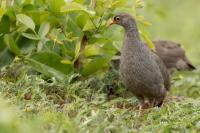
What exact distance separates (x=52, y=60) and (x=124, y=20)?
98cm

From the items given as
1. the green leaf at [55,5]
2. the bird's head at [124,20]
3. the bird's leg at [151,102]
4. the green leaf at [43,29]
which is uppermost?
the green leaf at [55,5]

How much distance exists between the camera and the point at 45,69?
8.03 meters

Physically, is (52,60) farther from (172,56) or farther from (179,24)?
(179,24)

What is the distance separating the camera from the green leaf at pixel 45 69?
316 inches

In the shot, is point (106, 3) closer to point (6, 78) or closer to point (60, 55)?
point (60, 55)

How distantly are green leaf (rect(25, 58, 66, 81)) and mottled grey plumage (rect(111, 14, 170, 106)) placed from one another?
0.76 meters

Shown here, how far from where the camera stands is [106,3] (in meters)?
8.04

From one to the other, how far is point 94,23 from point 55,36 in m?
0.49

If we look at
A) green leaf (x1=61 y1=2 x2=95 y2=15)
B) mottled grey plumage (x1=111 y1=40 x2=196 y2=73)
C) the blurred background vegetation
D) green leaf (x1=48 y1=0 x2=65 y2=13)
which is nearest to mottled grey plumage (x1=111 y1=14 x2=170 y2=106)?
green leaf (x1=61 y1=2 x2=95 y2=15)

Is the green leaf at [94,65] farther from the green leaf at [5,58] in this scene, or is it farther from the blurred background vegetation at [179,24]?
the blurred background vegetation at [179,24]

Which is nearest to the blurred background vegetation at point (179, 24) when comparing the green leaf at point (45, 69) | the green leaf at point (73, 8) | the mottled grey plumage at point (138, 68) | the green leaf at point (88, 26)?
the mottled grey plumage at point (138, 68)

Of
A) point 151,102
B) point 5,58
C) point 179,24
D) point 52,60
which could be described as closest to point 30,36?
point 52,60

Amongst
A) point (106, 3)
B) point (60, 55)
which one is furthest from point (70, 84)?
point (106, 3)

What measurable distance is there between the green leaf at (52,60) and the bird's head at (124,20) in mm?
772
